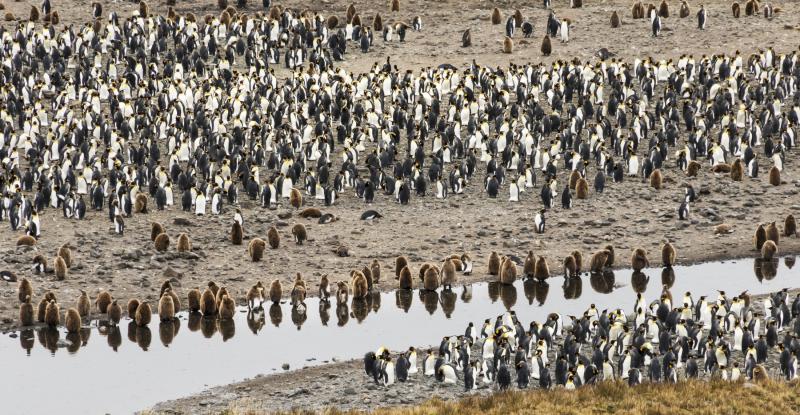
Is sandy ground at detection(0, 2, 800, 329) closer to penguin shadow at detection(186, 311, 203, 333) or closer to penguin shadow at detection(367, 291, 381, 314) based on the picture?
penguin shadow at detection(367, 291, 381, 314)

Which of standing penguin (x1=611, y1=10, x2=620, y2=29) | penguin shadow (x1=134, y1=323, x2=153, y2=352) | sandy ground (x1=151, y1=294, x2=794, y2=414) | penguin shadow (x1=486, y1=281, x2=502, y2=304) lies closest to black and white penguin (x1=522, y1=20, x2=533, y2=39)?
standing penguin (x1=611, y1=10, x2=620, y2=29)

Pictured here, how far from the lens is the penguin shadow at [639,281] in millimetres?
34406

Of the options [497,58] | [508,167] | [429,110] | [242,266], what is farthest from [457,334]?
[497,58]

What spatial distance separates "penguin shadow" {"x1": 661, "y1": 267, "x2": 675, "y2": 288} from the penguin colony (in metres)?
3.57

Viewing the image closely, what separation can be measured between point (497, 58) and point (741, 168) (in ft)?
46.3

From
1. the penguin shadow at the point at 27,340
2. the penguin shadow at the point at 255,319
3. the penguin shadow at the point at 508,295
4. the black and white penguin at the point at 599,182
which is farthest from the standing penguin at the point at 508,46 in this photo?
the penguin shadow at the point at 27,340

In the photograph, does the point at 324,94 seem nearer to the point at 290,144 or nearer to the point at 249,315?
the point at 290,144

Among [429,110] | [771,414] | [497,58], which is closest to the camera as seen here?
[771,414]

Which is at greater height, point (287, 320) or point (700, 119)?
point (700, 119)

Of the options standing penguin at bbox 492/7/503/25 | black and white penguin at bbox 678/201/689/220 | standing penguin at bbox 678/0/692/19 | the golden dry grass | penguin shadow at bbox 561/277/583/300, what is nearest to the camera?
the golden dry grass

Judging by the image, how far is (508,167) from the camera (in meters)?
42.2

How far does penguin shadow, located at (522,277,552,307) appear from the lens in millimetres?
33688

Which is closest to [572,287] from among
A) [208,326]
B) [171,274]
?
[208,326]

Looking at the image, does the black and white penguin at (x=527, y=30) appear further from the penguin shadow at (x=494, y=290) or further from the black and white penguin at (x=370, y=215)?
the penguin shadow at (x=494, y=290)
